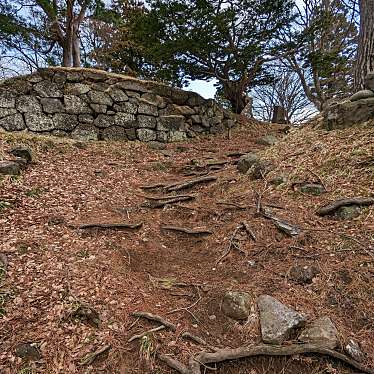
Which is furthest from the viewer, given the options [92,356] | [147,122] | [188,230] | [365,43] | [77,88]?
[147,122]

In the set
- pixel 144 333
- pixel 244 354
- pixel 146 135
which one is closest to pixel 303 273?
pixel 244 354

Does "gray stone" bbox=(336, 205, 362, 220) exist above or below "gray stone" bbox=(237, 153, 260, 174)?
below

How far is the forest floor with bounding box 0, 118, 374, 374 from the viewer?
1.93 metres

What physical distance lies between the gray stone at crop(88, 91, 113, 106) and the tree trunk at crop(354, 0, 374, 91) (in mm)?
5105

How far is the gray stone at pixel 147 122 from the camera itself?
728 cm

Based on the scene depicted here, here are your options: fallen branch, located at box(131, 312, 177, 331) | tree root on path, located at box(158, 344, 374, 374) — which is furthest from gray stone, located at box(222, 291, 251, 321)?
fallen branch, located at box(131, 312, 177, 331)

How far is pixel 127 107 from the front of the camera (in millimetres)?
7188

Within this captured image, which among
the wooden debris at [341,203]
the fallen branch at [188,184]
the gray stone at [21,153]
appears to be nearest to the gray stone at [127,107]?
the gray stone at [21,153]

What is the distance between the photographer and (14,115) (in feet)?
19.7

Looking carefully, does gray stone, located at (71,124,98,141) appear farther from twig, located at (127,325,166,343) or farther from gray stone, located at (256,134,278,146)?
twig, located at (127,325,166,343)

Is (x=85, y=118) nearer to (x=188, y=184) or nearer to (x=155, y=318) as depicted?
(x=188, y=184)

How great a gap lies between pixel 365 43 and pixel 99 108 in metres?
5.30

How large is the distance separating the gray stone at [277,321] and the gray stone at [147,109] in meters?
6.08

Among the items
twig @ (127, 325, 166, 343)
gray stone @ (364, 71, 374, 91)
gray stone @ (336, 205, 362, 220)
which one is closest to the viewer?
twig @ (127, 325, 166, 343)
